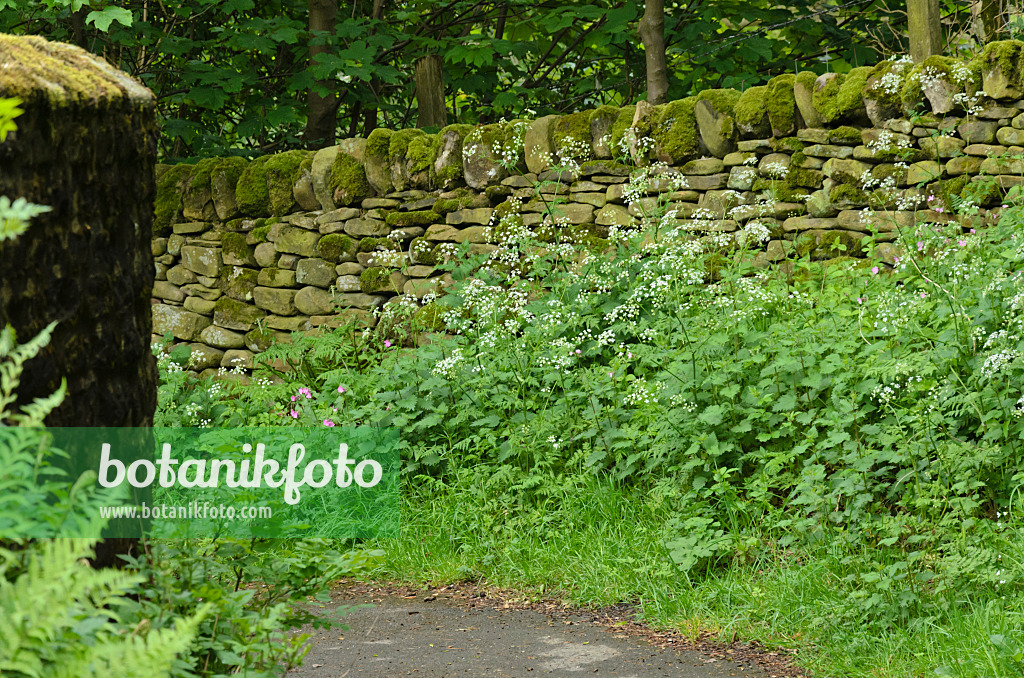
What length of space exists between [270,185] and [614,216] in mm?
2659

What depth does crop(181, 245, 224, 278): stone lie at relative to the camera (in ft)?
22.6

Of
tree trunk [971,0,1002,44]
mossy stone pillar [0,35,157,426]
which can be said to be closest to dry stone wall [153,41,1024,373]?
tree trunk [971,0,1002,44]

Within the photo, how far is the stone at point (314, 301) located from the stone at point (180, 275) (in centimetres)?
107

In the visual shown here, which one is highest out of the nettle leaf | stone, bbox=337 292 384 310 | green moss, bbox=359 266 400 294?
the nettle leaf

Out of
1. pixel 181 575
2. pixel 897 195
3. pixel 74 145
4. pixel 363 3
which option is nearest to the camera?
pixel 74 145

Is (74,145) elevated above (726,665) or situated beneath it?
elevated above

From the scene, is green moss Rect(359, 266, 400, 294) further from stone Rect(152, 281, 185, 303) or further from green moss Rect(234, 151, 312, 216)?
stone Rect(152, 281, 185, 303)

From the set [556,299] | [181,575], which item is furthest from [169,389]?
[181,575]

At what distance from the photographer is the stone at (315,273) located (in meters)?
6.46

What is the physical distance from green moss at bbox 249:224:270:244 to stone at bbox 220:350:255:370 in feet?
2.70

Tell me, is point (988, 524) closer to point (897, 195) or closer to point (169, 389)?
point (897, 195)

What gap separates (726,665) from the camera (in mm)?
3066

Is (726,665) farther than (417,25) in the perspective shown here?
No

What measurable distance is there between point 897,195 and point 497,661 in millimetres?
3171
